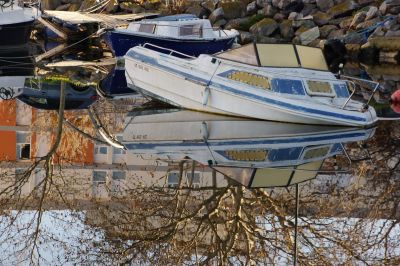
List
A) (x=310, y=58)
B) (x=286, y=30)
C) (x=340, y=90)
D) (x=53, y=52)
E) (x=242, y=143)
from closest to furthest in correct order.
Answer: (x=242, y=143), (x=340, y=90), (x=310, y=58), (x=53, y=52), (x=286, y=30)

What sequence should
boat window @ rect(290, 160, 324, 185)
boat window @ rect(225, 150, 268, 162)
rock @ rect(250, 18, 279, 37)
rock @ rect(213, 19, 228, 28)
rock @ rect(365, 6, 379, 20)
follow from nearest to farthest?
boat window @ rect(290, 160, 324, 185), boat window @ rect(225, 150, 268, 162), rock @ rect(365, 6, 379, 20), rock @ rect(250, 18, 279, 37), rock @ rect(213, 19, 228, 28)

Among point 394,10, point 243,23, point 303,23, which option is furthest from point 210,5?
point 394,10

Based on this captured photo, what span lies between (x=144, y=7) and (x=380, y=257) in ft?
112

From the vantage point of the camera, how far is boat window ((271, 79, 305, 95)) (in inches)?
776

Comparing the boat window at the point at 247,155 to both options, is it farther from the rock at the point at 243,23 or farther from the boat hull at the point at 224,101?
the rock at the point at 243,23

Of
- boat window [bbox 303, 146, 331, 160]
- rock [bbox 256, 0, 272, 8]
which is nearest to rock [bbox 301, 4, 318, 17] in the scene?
rock [bbox 256, 0, 272, 8]

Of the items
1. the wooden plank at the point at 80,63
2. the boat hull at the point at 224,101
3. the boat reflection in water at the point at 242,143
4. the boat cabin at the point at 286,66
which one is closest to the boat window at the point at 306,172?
the boat reflection in water at the point at 242,143

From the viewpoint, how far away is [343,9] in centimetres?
3897

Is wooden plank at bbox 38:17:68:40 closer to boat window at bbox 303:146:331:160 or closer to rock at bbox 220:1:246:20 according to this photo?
rock at bbox 220:1:246:20

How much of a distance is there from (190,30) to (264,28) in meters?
8.55

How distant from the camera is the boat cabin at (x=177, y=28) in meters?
30.2

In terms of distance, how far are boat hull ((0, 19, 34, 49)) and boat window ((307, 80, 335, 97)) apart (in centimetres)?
1775

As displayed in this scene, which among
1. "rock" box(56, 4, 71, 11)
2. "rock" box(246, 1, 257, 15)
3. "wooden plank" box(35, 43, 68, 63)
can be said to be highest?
"rock" box(246, 1, 257, 15)

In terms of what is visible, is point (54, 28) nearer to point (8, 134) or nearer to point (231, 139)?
point (8, 134)
